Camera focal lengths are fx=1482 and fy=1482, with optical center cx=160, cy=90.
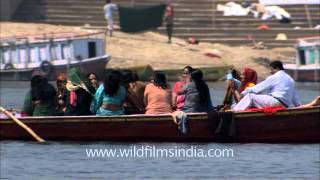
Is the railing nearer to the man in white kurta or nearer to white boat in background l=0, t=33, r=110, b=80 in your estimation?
white boat in background l=0, t=33, r=110, b=80

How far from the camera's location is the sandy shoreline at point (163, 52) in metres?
47.6

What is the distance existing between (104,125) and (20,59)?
73.7ft

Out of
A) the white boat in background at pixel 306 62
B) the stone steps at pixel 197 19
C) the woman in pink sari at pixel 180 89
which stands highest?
the woman in pink sari at pixel 180 89

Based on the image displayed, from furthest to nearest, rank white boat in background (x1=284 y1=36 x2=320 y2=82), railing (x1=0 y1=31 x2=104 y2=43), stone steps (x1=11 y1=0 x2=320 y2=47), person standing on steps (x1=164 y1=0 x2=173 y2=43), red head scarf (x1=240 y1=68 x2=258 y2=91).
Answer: stone steps (x1=11 y1=0 x2=320 y2=47), person standing on steps (x1=164 y1=0 x2=173 y2=43), white boat in background (x1=284 y1=36 x2=320 y2=82), railing (x1=0 y1=31 x2=104 y2=43), red head scarf (x1=240 y1=68 x2=258 y2=91)

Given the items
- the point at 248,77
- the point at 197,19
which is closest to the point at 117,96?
the point at 248,77

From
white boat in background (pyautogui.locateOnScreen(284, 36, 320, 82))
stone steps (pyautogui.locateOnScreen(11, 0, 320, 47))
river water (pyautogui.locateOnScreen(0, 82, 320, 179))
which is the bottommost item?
white boat in background (pyautogui.locateOnScreen(284, 36, 320, 82))

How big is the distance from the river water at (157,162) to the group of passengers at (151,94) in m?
0.61

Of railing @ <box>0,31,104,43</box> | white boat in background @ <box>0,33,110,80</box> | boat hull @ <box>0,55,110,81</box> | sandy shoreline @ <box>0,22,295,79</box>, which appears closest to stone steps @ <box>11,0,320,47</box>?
sandy shoreline @ <box>0,22,295,79</box>

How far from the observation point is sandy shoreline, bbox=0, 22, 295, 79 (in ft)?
156

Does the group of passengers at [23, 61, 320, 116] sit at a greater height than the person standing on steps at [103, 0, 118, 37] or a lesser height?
greater

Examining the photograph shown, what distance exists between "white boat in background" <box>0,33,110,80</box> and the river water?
20.9 meters

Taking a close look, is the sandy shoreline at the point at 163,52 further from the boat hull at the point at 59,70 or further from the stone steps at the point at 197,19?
the boat hull at the point at 59,70

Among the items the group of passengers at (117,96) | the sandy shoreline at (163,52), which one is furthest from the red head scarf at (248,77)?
the sandy shoreline at (163,52)

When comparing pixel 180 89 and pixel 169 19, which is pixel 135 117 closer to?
pixel 180 89
